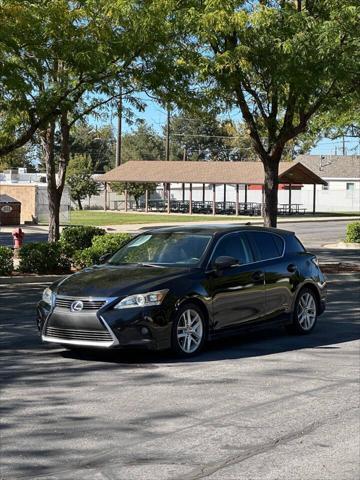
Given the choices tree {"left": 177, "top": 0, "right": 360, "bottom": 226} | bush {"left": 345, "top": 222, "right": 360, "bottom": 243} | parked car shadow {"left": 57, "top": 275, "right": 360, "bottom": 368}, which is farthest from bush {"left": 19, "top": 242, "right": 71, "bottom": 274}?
bush {"left": 345, "top": 222, "right": 360, "bottom": 243}

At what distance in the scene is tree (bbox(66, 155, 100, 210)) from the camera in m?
61.7

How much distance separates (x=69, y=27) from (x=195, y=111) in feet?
16.3

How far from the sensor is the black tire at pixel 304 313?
1014 centimetres

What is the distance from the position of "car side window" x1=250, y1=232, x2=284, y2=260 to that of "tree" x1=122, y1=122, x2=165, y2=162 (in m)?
100

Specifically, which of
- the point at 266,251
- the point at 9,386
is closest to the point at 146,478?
the point at 9,386

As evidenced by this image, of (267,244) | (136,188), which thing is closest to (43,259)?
(267,244)

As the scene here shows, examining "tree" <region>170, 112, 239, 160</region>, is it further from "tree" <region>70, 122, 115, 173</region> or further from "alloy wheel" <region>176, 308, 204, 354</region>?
"alloy wheel" <region>176, 308, 204, 354</region>

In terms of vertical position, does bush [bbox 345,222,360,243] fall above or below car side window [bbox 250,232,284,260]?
below

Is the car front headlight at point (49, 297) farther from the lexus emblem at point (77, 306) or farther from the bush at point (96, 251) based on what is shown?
the bush at point (96, 251)

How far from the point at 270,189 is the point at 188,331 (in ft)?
40.5

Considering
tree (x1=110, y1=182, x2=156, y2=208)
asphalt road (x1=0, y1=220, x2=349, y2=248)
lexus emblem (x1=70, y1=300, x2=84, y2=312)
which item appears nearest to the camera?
lexus emblem (x1=70, y1=300, x2=84, y2=312)

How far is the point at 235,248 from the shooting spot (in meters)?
9.49

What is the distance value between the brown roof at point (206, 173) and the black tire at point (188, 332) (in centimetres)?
4600

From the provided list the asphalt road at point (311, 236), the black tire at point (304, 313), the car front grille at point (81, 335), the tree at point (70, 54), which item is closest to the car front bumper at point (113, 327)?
the car front grille at point (81, 335)
